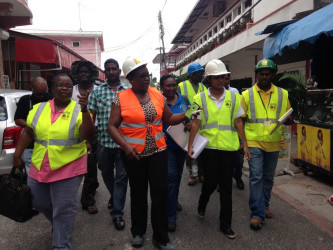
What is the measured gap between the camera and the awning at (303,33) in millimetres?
4422

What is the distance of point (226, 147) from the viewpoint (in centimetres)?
305

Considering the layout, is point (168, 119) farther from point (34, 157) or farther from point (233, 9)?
point (233, 9)

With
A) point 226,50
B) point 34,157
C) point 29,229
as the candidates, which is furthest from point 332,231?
point 226,50

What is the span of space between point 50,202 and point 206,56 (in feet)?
47.9

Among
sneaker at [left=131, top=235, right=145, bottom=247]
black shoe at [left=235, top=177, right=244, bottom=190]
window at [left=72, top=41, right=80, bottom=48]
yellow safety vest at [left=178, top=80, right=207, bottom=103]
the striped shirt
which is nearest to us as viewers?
sneaker at [left=131, top=235, right=145, bottom=247]

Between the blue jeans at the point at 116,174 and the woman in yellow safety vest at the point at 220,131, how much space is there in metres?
0.91

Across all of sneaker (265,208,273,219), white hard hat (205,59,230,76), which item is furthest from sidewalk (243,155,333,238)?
white hard hat (205,59,230,76)

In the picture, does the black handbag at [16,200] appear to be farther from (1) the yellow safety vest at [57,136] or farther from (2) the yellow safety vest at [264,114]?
(2) the yellow safety vest at [264,114]

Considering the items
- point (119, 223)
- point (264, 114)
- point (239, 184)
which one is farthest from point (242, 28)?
point (119, 223)

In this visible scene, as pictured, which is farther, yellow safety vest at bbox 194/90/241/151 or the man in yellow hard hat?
the man in yellow hard hat

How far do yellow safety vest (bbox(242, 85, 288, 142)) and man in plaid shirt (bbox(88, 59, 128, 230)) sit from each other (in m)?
1.61

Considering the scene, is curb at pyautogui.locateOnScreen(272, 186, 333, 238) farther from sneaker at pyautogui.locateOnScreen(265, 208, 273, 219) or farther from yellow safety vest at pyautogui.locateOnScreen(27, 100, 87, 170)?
yellow safety vest at pyautogui.locateOnScreen(27, 100, 87, 170)

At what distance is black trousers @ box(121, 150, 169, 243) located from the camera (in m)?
2.76

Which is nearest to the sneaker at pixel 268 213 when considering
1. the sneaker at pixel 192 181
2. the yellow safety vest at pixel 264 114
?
the yellow safety vest at pixel 264 114
